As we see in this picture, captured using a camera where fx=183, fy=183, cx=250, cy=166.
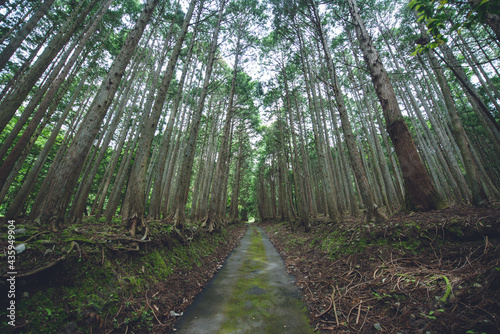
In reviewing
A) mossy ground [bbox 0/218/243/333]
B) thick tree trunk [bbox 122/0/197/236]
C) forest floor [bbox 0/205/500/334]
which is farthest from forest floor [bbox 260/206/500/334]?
thick tree trunk [bbox 122/0/197/236]

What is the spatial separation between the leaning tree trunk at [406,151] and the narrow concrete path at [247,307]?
4087mm

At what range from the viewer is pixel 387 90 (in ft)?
17.7

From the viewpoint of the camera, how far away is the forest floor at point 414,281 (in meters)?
1.92

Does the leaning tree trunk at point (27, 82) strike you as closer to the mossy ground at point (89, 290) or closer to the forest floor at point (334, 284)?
the forest floor at point (334, 284)

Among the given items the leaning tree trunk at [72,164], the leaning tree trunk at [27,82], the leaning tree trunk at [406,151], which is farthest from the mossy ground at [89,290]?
the leaning tree trunk at [406,151]

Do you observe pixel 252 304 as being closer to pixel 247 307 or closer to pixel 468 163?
pixel 247 307

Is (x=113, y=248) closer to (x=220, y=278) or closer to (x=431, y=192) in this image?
(x=220, y=278)

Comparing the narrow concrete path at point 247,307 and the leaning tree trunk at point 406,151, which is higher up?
the leaning tree trunk at point 406,151

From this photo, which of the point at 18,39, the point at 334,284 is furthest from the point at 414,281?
the point at 18,39

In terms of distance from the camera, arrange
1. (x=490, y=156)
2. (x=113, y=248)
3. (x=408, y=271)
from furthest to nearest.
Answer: (x=490, y=156) < (x=113, y=248) < (x=408, y=271)

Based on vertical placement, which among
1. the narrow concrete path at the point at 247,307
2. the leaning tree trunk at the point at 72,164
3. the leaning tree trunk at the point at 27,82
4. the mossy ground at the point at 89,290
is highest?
the leaning tree trunk at the point at 27,82

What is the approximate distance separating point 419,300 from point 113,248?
15.4ft

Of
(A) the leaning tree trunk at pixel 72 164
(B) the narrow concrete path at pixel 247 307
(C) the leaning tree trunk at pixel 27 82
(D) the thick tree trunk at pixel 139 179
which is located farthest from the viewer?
(D) the thick tree trunk at pixel 139 179

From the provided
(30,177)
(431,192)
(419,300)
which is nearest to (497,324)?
(419,300)
